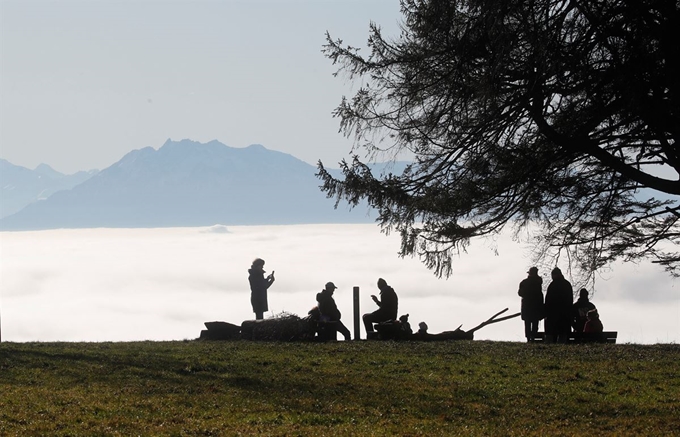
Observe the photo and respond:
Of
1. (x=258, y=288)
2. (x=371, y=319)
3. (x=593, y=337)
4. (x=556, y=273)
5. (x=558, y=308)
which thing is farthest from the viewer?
(x=258, y=288)

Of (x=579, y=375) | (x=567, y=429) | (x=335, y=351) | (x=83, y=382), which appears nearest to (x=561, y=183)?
(x=579, y=375)

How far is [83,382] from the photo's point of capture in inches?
637

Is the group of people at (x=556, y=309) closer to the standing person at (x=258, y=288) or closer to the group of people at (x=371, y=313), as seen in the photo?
the group of people at (x=371, y=313)

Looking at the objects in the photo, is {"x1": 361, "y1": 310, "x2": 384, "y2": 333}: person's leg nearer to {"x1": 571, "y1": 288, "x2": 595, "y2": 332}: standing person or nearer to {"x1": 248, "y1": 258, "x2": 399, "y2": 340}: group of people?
{"x1": 248, "y1": 258, "x2": 399, "y2": 340}: group of people

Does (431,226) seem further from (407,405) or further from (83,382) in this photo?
(83,382)

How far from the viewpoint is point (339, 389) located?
15.6m

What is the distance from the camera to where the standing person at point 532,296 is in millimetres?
23969

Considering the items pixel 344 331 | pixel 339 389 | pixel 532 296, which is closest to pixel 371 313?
pixel 344 331

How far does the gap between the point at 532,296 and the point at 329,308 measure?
4980 mm

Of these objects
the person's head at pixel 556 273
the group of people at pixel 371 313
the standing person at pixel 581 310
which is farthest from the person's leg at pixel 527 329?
the group of people at pixel 371 313

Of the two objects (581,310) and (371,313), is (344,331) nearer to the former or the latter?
(371,313)

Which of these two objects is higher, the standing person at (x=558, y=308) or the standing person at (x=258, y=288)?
the standing person at (x=258, y=288)

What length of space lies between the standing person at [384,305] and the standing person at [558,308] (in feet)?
12.0

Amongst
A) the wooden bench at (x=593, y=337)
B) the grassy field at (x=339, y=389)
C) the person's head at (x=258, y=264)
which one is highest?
the person's head at (x=258, y=264)
